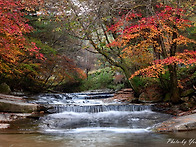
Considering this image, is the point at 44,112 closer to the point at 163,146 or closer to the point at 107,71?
the point at 163,146

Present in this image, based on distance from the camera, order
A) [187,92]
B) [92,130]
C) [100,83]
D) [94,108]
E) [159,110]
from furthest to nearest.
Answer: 1. [100,83]
2. [187,92]
3. [159,110]
4. [94,108]
5. [92,130]

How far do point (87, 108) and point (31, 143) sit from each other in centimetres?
500

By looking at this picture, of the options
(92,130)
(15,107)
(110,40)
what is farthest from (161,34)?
(15,107)

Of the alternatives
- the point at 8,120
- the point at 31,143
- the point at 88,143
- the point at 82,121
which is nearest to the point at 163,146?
the point at 88,143

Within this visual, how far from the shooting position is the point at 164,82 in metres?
10.3

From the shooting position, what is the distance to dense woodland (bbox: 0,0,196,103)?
7984 millimetres

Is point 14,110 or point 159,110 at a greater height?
point 14,110

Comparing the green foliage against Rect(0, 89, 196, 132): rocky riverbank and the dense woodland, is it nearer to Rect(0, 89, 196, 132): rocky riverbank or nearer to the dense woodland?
the dense woodland

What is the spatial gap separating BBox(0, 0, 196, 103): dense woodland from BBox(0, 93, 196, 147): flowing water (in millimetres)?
2161

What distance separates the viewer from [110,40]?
11.2 m

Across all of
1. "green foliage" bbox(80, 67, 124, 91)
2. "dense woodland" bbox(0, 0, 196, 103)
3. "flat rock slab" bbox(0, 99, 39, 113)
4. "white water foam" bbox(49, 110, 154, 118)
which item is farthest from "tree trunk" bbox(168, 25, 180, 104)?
"green foliage" bbox(80, 67, 124, 91)

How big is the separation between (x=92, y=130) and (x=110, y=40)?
6.39 meters

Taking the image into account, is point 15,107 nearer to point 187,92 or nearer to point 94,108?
point 94,108

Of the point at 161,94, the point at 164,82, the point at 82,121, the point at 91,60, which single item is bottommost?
the point at 82,121
